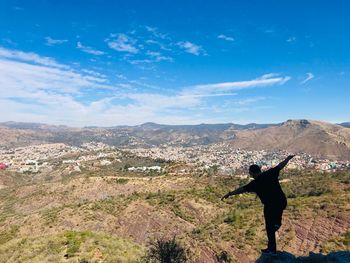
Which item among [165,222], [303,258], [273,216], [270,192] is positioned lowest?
[165,222]

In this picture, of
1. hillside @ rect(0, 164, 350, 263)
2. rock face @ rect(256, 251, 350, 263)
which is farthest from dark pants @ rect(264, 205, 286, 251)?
hillside @ rect(0, 164, 350, 263)

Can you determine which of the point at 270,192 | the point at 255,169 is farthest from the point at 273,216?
the point at 255,169

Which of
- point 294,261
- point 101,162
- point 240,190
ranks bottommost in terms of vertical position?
point 101,162

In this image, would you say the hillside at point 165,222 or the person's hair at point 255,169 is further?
the hillside at point 165,222

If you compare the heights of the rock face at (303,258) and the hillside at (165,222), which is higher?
the rock face at (303,258)

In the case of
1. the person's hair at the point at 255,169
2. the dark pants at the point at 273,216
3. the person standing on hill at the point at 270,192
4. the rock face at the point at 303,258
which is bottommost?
the rock face at the point at 303,258

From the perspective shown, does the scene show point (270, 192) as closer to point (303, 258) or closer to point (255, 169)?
point (255, 169)

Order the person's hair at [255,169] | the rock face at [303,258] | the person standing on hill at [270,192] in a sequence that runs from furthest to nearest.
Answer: the rock face at [303,258]
the person's hair at [255,169]
the person standing on hill at [270,192]

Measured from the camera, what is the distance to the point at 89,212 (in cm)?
5234

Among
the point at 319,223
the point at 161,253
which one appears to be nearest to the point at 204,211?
the point at 319,223

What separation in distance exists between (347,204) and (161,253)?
29.1 meters

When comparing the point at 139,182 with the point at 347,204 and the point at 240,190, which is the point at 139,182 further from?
the point at 240,190

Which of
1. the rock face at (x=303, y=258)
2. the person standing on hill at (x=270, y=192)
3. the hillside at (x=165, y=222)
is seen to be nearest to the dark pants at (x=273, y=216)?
the person standing on hill at (x=270, y=192)

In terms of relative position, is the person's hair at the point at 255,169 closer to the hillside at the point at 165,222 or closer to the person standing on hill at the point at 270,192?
the person standing on hill at the point at 270,192
